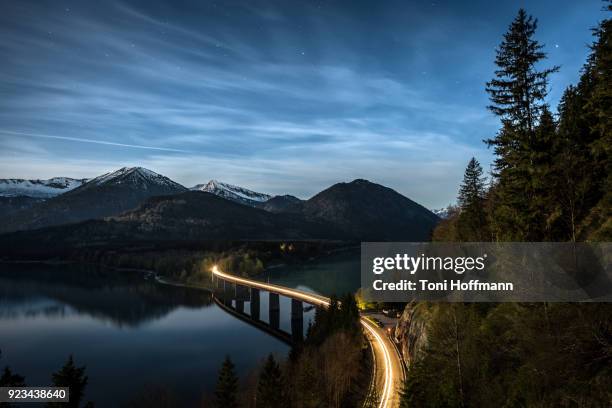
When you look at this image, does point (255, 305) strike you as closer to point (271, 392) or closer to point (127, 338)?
point (127, 338)

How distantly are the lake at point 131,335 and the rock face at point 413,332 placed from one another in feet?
68.9

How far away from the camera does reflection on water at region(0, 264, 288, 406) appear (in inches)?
2142

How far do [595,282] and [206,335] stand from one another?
69404 millimetres

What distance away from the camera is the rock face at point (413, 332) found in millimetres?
35938

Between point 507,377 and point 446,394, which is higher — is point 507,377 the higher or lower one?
the higher one

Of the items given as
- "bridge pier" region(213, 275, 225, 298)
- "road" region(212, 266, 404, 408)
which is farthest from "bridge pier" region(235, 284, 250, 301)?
"road" region(212, 266, 404, 408)

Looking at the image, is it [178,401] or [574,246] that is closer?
[574,246]

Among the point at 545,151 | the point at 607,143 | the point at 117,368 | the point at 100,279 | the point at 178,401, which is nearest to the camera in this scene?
the point at 607,143

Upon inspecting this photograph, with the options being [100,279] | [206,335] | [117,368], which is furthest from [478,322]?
[100,279]

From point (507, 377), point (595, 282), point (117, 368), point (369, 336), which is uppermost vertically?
point (595, 282)

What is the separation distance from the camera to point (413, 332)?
40.1 m

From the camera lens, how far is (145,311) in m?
98.3

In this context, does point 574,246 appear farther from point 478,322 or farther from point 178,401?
point 178,401

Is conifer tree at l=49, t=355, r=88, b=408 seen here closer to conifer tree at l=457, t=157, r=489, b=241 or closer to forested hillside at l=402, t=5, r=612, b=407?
forested hillside at l=402, t=5, r=612, b=407
